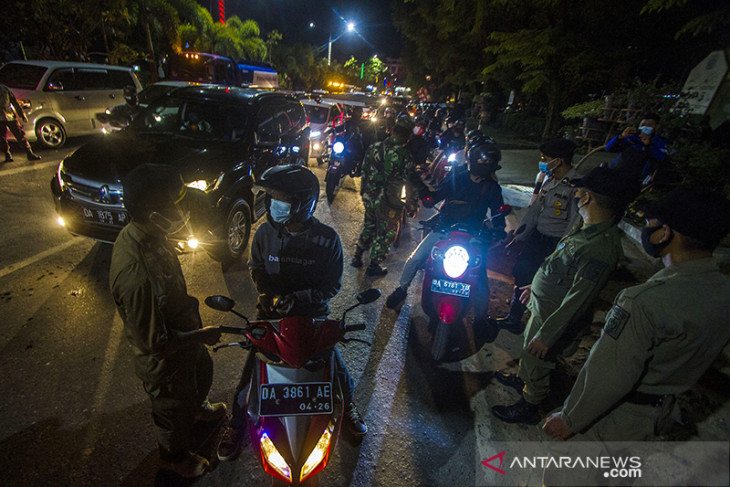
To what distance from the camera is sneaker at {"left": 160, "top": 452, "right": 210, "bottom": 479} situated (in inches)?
88.6

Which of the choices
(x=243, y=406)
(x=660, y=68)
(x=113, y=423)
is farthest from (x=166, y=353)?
(x=660, y=68)

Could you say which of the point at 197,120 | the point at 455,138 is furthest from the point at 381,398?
the point at 455,138

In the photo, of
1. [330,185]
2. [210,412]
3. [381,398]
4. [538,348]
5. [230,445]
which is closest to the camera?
Answer: [230,445]

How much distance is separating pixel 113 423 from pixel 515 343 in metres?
3.96

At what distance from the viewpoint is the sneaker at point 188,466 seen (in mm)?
2250

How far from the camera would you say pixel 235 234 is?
5012 mm

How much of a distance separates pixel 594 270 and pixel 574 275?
29 centimetres

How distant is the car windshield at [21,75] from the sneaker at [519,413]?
12.5 metres

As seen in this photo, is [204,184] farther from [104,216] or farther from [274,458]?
[274,458]

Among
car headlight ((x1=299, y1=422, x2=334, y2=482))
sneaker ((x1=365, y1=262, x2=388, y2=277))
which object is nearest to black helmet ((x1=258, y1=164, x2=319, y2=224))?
car headlight ((x1=299, y1=422, x2=334, y2=482))

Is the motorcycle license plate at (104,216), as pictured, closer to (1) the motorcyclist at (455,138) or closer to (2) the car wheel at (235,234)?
(2) the car wheel at (235,234)

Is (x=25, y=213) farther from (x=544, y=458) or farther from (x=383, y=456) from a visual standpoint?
(x=544, y=458)

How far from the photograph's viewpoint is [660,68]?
49.5 ft

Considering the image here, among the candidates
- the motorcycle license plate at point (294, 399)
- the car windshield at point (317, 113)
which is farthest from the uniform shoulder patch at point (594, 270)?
the car windshield at point (317, 113)
